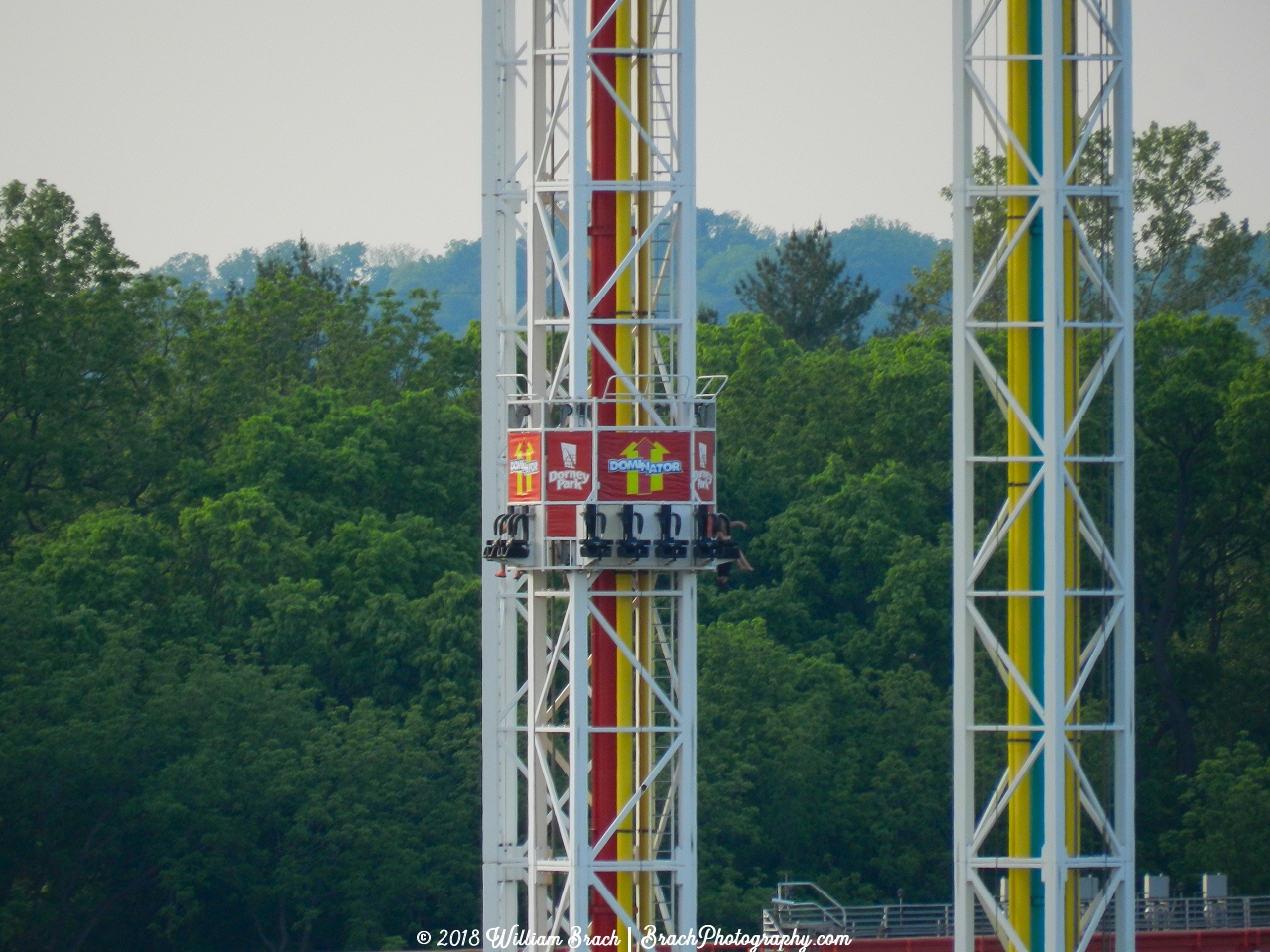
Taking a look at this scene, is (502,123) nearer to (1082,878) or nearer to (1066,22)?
(1066,22)

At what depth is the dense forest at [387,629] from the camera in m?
61.2

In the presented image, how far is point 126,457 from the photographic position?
249 feet

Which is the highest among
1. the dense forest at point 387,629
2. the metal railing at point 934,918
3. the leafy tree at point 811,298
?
the leafy tree at point 811,298

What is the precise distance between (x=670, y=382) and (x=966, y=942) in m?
9.88

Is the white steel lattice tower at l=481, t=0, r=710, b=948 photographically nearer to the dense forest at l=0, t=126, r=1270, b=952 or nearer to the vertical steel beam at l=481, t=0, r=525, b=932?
the vertical steel beam at l=481, t=0, r=525, b=932

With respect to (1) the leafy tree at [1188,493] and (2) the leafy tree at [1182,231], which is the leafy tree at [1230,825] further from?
(2) the leafy tree at [1182,231]

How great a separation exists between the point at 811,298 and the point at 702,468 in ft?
305

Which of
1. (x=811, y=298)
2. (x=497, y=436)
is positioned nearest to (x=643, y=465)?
(x=497, y=436)

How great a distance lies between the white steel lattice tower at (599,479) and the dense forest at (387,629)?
24053 millimetres

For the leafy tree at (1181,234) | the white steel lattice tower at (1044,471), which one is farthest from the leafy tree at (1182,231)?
the white steel lattice tower at (1044,471)

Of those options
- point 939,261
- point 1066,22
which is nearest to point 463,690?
point 1066,22

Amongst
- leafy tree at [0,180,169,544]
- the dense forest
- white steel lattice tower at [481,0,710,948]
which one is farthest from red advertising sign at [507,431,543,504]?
leafy tree at [0,180,169,544]

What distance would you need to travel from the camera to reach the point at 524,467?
3728cm

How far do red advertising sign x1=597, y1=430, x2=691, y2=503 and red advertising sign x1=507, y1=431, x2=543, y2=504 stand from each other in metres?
0.96
